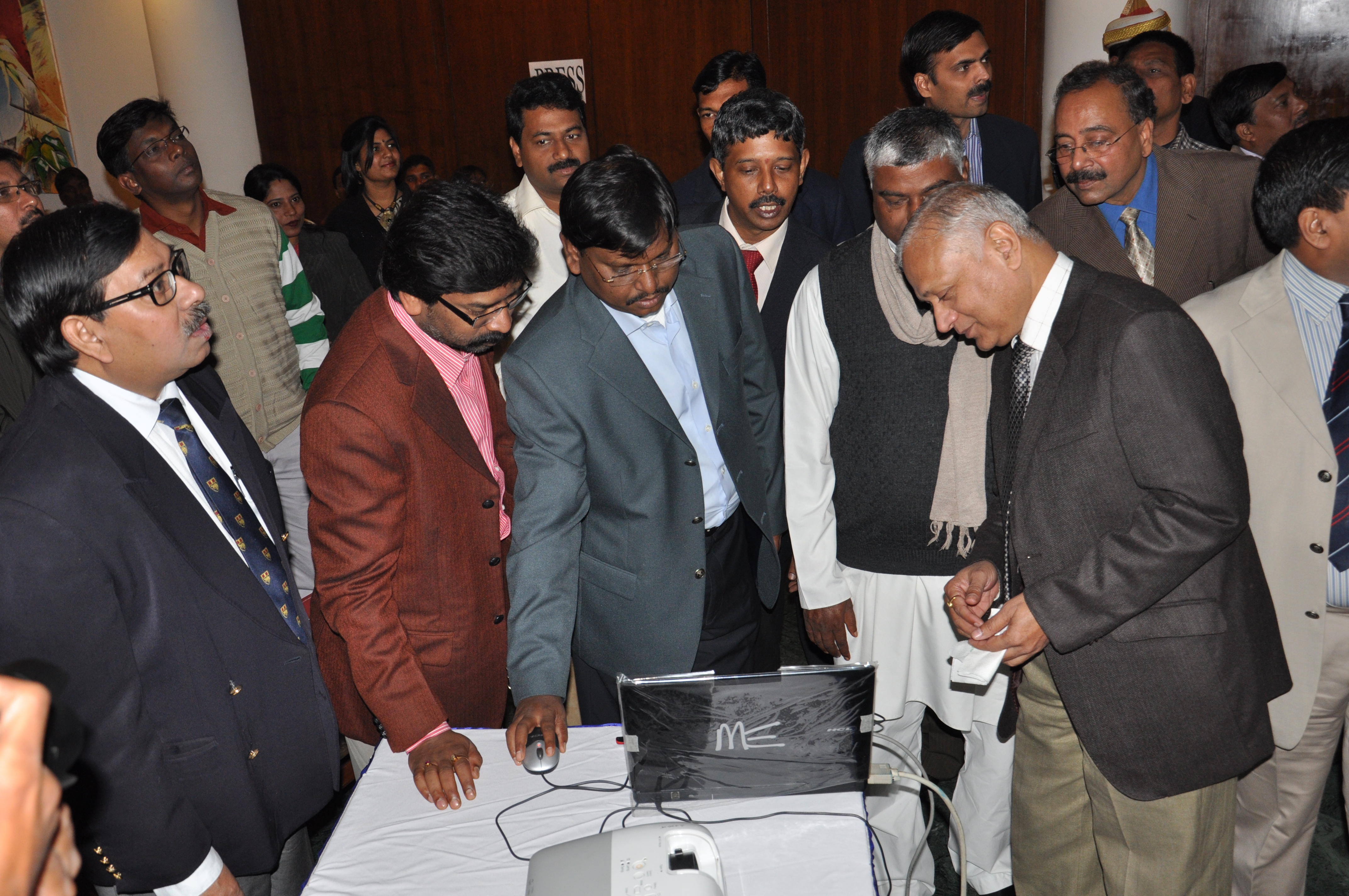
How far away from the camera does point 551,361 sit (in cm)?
185

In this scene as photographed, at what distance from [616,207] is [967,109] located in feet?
7.28

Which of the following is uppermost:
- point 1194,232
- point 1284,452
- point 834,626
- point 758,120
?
point 758,120

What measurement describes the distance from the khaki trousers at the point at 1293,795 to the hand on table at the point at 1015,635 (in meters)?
0.81

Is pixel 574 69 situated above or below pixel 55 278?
above

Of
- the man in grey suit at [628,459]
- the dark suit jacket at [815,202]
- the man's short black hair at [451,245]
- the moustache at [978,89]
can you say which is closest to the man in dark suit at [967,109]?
the moustache at [978,89]

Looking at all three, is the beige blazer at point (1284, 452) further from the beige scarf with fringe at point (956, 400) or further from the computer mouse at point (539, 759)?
the computer mouse at point (539, 759)

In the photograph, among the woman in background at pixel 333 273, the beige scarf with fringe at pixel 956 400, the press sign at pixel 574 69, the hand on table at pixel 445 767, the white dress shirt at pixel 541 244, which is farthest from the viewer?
the press sign at pixel 574 69

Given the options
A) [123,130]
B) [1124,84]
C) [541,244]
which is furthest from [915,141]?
[123,130]

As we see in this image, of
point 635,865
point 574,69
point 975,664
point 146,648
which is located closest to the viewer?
point 635,865

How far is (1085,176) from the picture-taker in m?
2.43

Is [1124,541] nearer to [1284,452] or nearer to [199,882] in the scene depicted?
[1284,452]

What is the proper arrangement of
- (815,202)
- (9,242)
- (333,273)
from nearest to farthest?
1. (9,242)
2. (815,202)
3. (333,273)

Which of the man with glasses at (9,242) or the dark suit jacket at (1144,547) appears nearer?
the dark suit jacket at (1144,547)

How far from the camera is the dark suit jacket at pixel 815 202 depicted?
3066 mm
